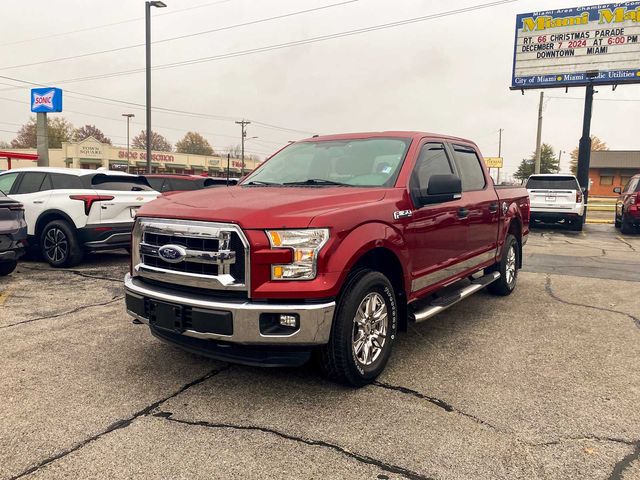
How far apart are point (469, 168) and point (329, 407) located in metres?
3.37

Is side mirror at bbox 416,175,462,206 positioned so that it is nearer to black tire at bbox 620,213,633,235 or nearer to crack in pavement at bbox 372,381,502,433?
crack in pavement at bbox 372,381,502,433

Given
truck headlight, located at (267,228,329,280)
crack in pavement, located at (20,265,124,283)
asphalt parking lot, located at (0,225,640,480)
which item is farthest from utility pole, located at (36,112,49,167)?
truck headlight, located at (267,228,329,280)

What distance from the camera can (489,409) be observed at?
3264 millimetres

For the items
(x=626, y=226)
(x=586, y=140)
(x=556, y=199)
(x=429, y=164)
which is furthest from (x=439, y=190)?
(x=586, y=140)

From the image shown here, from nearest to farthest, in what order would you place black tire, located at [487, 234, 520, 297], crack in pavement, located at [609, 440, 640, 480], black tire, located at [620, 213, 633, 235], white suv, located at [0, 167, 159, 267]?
crack in pavement, located at [609, 440, 640, 480], black tire, located at [487, 234, 520, 297], white suv, located at [0, 167, 159, 267], black tire, located at [620, 213, 633, 235]

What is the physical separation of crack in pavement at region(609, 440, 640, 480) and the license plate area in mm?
2579

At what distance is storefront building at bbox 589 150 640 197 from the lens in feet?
163

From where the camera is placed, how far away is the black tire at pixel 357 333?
3322 millimetres

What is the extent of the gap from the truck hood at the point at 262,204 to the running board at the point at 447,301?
105cm

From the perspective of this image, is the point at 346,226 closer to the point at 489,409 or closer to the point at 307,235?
the point at 307,235

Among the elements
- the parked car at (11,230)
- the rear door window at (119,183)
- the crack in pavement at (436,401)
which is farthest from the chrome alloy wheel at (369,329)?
the rear door window at (119,183)

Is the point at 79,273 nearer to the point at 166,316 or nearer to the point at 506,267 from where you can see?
the point at 166,316

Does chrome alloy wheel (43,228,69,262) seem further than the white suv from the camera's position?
Yes

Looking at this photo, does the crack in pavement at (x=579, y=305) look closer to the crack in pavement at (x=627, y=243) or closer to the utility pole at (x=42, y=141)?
the crack in pavement at (x=627, y=243)
